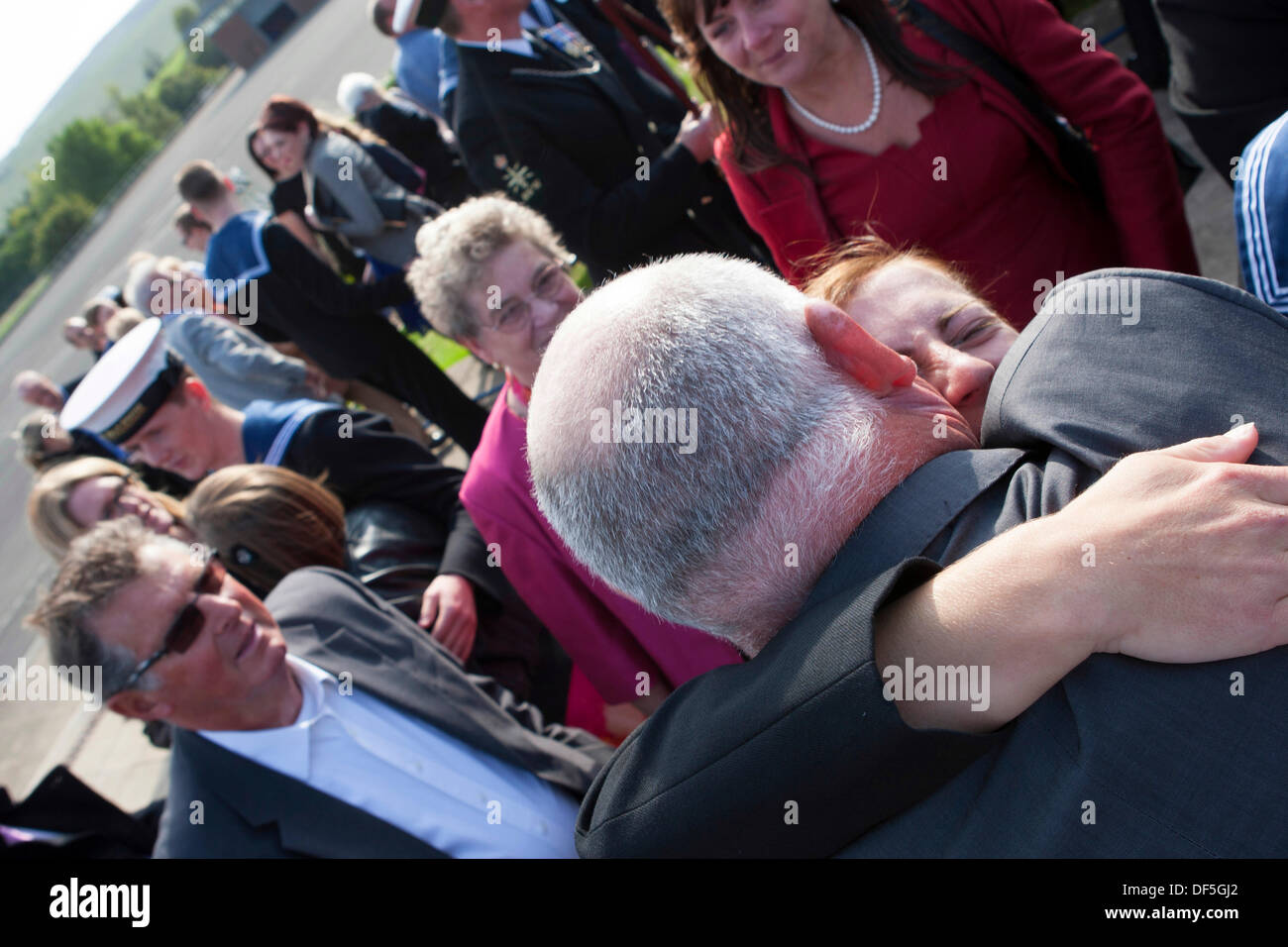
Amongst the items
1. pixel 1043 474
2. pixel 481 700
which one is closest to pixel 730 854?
pixel 1043 474

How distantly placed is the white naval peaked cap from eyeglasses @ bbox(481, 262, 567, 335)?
74.4 inches

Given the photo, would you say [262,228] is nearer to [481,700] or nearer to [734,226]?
[734,226]

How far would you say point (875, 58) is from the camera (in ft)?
7.69

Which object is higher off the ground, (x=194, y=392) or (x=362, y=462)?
(x=194, y=392)

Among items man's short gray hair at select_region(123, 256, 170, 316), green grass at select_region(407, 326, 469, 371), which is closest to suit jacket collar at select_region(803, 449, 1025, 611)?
man's short gray hair at select_region(123, 256, 170, 316)

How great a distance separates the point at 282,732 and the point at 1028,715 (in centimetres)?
200

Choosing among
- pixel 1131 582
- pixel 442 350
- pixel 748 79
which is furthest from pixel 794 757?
pixel 442 350

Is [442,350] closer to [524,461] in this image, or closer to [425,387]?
[425,387]

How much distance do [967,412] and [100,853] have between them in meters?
2.89

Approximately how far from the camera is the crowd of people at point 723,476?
0.88 m

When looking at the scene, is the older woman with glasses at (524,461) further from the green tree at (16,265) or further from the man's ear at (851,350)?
the green tree at (16,265)

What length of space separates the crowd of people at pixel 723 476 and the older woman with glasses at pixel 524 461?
0.05 feet

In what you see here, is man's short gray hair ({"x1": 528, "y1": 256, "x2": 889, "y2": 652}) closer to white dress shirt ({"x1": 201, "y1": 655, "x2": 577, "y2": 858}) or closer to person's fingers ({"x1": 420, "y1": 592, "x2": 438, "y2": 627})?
white dress shirt ({"x1": 201, "y1": 655, "x2": 577, "y2": 858})

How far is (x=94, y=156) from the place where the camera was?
5678cm
